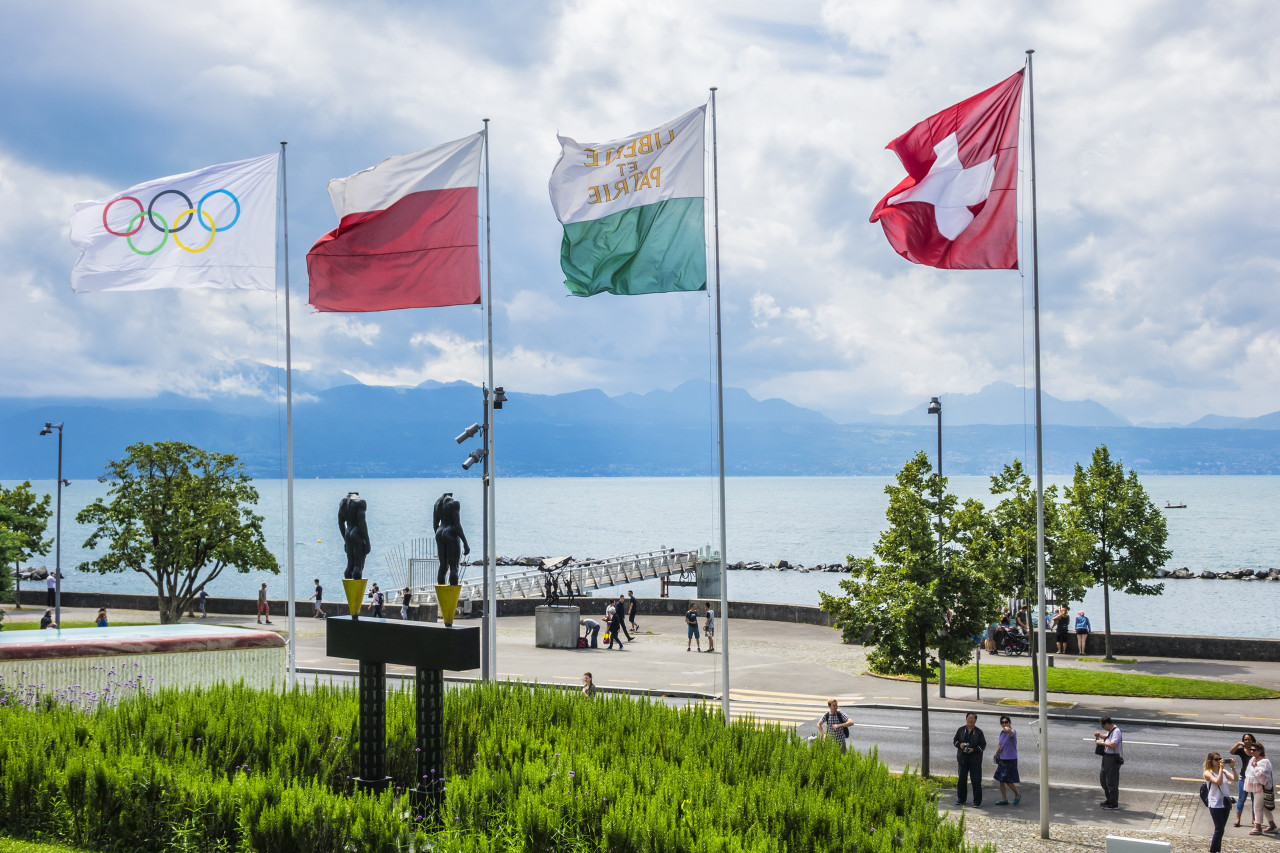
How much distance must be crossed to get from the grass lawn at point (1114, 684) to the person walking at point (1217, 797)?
1230cm

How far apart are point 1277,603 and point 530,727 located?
7879 cm

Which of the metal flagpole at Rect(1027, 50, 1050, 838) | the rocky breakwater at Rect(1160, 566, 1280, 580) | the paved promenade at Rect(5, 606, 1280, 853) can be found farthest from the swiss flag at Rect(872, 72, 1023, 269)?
the rocky breakwater at Rect(1160, 566, 1280, 580)

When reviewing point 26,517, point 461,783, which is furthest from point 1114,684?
point 26,517

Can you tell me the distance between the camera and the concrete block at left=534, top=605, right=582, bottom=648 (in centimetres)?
3669

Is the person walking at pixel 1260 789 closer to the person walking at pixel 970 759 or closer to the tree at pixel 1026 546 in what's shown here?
the person walking at pixel 970 759

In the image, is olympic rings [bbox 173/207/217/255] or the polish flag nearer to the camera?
the polish flag

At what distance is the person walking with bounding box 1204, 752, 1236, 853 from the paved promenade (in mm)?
378

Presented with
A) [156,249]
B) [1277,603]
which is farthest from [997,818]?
[1277,603]

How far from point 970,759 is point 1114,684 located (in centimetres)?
1315

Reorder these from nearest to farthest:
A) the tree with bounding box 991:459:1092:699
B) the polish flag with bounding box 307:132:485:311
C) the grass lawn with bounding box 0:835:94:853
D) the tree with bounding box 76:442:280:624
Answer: the grass lawn with bounding box 0:835:94:853 → the polish flag with bounding box 307:132:485:311 → the tree with bounding box 991:459:1092:699 → the tree with bounding box 76:442:280:624

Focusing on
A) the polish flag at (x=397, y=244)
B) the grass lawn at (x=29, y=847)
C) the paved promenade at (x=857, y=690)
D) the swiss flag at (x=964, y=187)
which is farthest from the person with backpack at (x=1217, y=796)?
the grass lawn at (x=29, y=847)

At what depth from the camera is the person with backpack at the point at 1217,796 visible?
1576 centimetres

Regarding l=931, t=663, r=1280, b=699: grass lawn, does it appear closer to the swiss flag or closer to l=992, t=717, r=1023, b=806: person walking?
l=992, t=717, r=1023, b=806: person walking

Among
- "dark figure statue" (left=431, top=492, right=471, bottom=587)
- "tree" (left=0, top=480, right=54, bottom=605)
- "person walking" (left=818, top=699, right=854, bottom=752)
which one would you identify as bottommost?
"person walking" (left=818, top=699, right=854, bottom=752)
